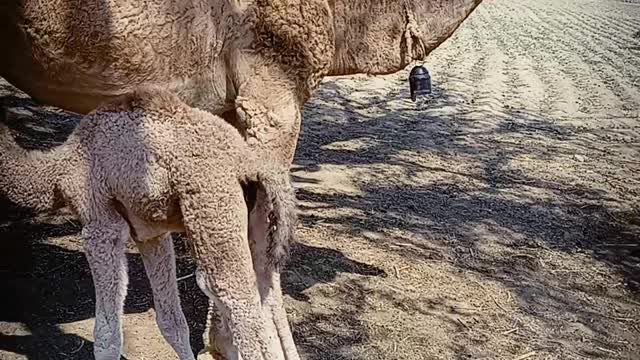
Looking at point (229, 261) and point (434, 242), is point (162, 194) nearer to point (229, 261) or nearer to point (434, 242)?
point (229, 261)

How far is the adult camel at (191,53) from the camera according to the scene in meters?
3.77

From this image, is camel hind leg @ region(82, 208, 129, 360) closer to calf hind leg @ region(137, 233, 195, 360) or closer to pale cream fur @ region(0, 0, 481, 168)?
calf hind leg @ region(137, 233, 195, 360)

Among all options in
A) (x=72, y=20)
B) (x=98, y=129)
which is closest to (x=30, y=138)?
(x=72, y=20)

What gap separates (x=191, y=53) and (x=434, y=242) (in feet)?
8.64

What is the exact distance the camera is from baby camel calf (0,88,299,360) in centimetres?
316

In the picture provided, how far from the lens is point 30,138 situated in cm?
734

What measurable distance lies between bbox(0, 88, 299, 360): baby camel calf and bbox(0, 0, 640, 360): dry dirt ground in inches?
42.9

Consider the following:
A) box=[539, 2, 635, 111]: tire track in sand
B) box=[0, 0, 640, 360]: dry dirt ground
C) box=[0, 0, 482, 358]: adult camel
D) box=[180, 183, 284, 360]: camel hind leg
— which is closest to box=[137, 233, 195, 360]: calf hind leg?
box=[0, 0, 482, 358]: adult camel

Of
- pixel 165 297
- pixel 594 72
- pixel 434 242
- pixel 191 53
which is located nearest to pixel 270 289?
pixel 165 297

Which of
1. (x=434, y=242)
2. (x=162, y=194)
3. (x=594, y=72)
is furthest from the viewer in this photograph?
(x=594, y=72)

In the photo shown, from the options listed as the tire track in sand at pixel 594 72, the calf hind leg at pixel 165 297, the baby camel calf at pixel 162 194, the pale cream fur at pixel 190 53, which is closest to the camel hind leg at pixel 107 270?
the baby camel calf at pixel 162 194

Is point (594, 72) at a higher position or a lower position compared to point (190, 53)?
lower

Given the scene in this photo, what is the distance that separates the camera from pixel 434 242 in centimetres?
596

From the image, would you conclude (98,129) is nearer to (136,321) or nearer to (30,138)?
(136,321)
